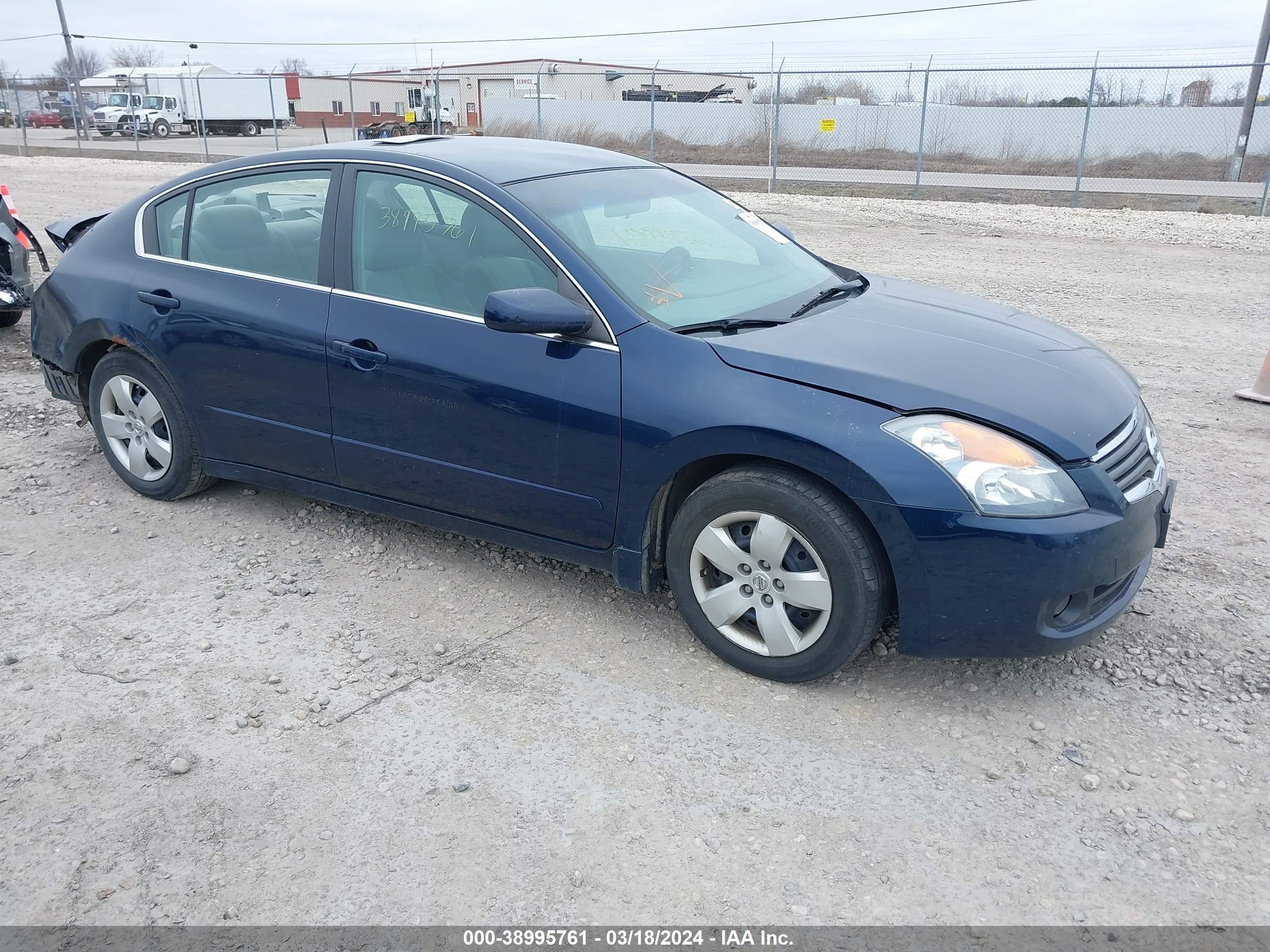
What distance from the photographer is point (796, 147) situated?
30.3 metres

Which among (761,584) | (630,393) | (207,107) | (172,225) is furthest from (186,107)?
(761,584)

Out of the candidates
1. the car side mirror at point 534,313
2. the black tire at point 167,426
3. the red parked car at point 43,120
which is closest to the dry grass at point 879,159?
the black tire at point 167,426

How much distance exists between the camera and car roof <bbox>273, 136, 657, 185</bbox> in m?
3.86

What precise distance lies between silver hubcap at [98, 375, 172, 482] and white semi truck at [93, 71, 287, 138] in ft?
126

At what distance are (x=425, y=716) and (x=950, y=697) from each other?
1.74 meters

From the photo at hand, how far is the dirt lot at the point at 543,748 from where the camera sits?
2525 millimetres

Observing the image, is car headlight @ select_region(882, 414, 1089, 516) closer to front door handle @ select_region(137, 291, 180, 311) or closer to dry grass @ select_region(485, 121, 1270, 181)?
front door handle @ select_region(137, 291, 180, 311)

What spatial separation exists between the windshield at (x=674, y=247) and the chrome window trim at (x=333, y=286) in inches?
3.9

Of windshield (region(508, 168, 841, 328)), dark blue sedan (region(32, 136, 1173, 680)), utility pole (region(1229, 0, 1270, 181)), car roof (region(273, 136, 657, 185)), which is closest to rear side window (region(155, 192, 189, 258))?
dark blue sedan (region(32, 136, 1173, 680))

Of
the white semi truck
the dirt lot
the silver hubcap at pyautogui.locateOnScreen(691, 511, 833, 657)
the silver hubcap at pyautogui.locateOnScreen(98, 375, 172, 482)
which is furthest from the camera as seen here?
the white semi truck

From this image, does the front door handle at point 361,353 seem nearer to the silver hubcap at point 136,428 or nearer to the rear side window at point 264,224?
the rear side window at point 264,224

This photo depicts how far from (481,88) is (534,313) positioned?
148 ft

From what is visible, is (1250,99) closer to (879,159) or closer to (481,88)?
(879,159)

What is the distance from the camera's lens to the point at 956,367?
3268mm
